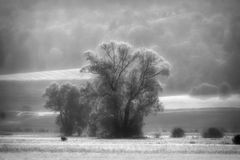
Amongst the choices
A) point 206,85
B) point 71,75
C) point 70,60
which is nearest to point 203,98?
point 206,85

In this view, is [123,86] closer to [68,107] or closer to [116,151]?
[68,107]

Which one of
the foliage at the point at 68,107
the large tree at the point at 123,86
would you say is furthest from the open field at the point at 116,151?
the foliage at the point at 68,107

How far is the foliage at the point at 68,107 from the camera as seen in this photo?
6612 cm

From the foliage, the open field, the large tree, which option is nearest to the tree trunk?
the large tree

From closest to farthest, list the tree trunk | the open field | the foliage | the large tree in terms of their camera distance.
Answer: the open field < the large tree < the tree trunk < the foliage

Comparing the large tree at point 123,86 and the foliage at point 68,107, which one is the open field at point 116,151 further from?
the foliage at point 68,107

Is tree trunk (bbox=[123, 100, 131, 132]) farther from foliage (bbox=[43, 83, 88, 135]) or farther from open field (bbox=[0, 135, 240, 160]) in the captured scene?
open field (bbox=[0, 135, 240, 160])

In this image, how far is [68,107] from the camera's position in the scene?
66.9 m

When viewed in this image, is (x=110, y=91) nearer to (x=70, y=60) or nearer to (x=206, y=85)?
(x=206, y=85)

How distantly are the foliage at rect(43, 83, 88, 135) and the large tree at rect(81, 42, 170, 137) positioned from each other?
1151 centimetres

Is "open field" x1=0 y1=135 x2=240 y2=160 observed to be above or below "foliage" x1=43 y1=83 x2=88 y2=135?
below

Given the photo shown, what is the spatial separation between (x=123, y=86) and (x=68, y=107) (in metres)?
14.9

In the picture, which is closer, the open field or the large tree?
the open field

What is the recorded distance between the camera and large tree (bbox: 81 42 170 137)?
5309 cm
